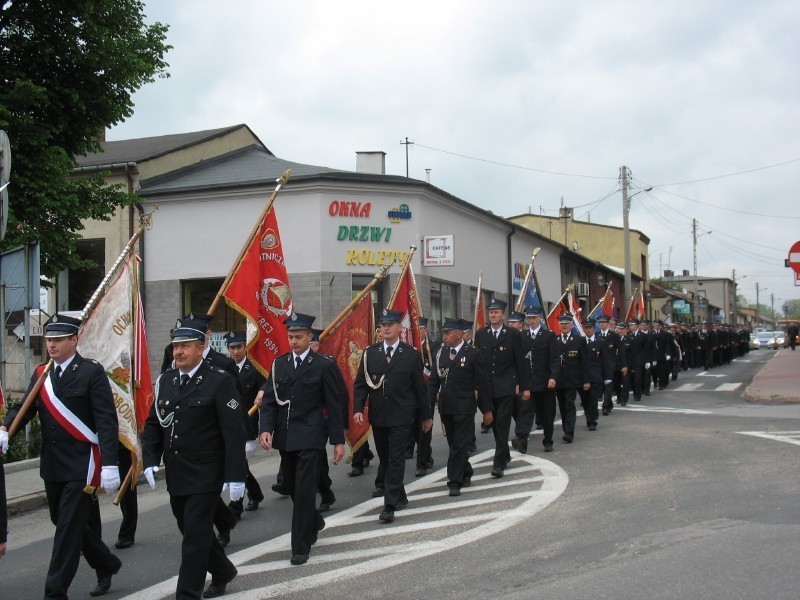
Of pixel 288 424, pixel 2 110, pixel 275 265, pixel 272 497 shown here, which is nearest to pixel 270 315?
pixel 275 265

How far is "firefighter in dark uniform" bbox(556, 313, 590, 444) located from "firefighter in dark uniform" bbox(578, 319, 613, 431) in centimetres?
56

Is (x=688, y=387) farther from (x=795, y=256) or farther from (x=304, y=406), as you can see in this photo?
(x=304, y=406)

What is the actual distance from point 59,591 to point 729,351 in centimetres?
3688

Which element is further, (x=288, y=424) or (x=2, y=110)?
(x=2, y=110)

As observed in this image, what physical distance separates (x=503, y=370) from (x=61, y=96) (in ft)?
32.1

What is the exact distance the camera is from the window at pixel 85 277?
73.6 feet

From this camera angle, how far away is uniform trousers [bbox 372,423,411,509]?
7.92 metres

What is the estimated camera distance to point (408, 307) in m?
12.2

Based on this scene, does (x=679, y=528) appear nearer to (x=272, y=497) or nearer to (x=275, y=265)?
(x=272, y=497)

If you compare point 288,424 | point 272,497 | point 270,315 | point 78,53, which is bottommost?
point 272,497

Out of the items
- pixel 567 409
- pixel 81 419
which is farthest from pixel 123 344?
pixel 567 409

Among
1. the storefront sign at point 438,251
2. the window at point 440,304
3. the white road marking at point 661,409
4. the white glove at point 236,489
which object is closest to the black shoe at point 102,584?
the white glove at point 236,489

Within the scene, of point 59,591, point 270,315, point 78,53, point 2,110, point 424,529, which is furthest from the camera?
point 78,53

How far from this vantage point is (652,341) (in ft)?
69.3
